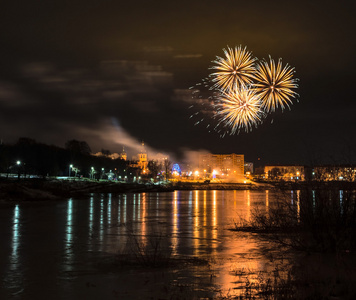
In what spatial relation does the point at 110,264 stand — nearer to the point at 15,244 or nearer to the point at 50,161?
the point at 15,244

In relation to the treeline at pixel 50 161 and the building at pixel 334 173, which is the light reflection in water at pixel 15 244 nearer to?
the building at pixel 334 173

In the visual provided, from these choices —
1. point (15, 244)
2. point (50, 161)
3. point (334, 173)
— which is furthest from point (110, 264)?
point (50, 161)

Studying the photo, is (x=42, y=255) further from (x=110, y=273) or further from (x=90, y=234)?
(x=90, y=234)

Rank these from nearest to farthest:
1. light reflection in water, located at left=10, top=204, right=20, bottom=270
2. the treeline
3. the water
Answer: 1. the water
2. light reflection in water, located at left=10, top=204, right=20, bottom=270
3. the treeline

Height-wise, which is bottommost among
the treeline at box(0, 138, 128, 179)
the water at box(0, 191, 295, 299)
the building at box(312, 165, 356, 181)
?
the water at box(0, 191, 295, 299)

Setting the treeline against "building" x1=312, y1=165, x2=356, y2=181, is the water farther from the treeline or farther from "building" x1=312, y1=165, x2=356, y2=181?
the treeline

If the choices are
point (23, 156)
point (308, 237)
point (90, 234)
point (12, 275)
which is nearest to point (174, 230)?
point (90, 234)

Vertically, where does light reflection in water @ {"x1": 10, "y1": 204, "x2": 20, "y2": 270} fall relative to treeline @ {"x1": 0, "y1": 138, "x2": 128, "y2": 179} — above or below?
below

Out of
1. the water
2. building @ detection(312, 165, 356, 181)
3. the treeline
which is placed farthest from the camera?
the treeline

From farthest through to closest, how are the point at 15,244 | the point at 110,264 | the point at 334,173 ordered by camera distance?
the point at 15,244
the point at 334,173
the point at 110,264

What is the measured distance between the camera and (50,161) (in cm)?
9569

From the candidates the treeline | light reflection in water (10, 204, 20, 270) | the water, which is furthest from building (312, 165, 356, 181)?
the treeline

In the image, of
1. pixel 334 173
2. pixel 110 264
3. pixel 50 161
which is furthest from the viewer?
pixel 50 161

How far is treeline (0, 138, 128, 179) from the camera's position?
88506 mm
